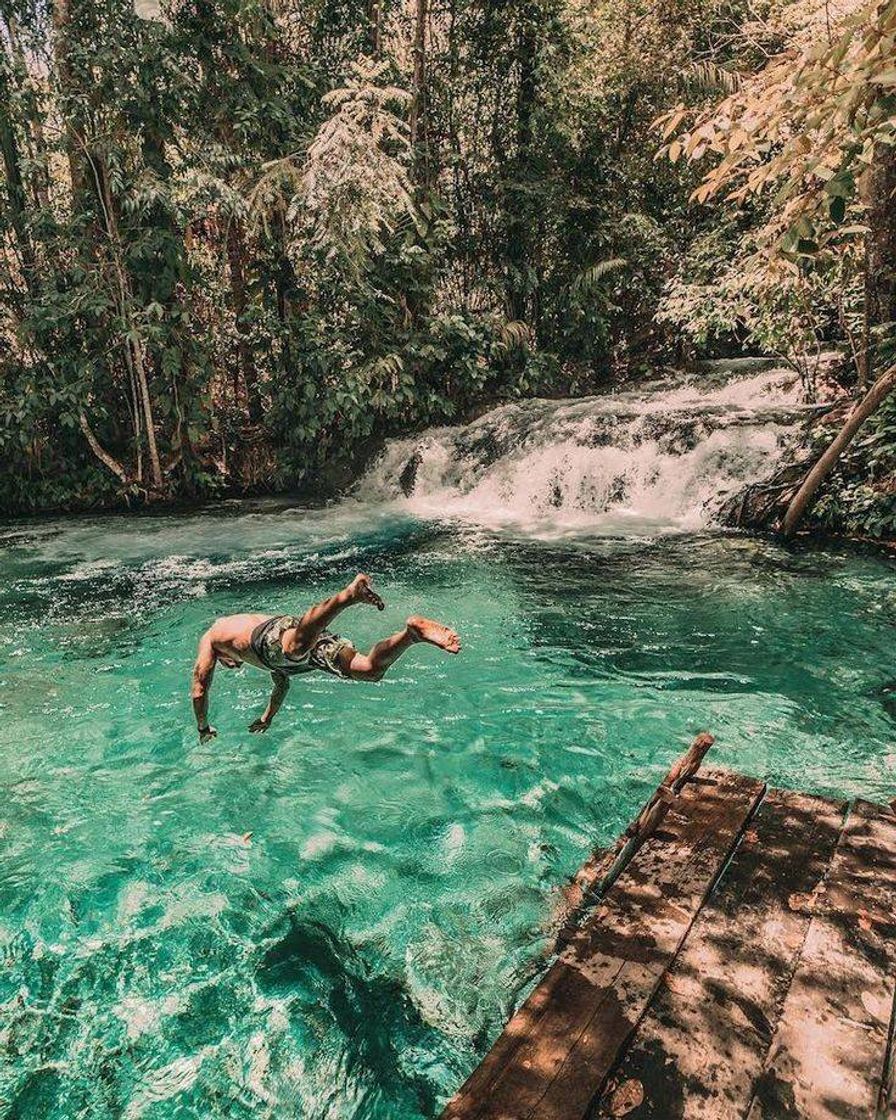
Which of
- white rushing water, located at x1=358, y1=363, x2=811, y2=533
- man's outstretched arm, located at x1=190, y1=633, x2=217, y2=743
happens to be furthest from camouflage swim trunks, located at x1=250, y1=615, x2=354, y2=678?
white rushing water, located at x1=358, y1=363, x2=811, y2=533

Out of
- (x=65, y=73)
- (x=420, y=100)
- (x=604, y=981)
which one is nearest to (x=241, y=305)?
(x=65, y=73)

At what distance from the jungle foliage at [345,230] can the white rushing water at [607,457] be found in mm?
852

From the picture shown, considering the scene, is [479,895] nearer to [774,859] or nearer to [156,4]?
[774,859]

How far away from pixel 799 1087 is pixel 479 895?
6.02ft

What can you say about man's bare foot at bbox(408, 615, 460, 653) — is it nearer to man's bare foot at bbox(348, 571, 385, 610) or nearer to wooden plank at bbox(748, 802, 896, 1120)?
man's bare foot at bbox(348, 571, 385, 610)

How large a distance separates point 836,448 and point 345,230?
7420mm

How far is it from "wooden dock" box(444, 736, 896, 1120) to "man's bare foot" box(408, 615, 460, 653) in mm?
1011

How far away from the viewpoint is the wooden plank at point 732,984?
1804 millimetres

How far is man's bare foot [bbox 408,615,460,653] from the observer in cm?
274

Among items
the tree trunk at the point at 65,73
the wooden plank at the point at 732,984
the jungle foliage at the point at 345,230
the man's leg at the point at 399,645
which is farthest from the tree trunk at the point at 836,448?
the tree trunk at the point at 65,73

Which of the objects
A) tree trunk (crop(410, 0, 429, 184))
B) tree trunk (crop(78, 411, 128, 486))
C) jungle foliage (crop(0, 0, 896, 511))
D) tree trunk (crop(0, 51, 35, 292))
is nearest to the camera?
jungle foliage (crop(0, 0, 896, 511))

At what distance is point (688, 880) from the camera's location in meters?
2.52

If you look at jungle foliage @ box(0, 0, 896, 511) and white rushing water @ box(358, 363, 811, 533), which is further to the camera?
jungle foliage @ box(0, 0, 896, 511)

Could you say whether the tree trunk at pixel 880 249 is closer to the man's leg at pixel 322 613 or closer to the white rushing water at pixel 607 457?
the white rushing water at pixel 607 457
